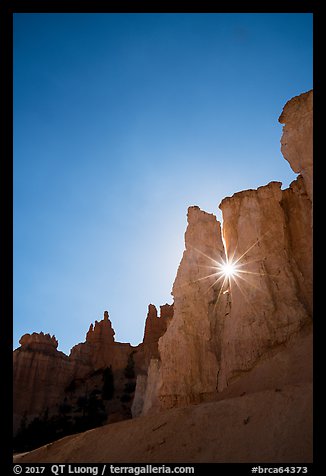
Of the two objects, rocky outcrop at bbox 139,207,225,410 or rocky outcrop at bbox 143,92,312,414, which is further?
rocky outcrop at bbox 139,207,225,410

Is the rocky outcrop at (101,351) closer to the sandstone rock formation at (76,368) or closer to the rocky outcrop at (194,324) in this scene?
the sandstone rock formation at (76,368)

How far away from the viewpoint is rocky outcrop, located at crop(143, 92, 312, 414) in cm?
1473

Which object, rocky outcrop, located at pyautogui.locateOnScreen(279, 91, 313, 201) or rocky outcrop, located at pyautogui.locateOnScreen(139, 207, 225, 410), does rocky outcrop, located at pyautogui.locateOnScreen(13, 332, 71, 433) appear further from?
rocky outcrop, located at pyautogui.locateOnScreen(279, 91, 313, 201)

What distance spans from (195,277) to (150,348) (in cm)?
5672

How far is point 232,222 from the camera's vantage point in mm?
19125

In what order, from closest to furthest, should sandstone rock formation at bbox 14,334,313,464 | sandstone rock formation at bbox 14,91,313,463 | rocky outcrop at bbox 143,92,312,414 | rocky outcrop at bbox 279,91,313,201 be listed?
sandstone rock formation at bbox 14,334,313,464 < sandstone rock formation at bbox 14,91,313,463 < rocky outcrop at bbox 279,91,313,201 < rocky outcrop at bbox 143,92,312,414

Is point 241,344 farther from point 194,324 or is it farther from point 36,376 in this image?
point 36,376

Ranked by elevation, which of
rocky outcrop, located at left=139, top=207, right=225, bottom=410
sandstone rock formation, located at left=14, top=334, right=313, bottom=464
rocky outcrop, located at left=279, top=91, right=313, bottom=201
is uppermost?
rocky outcrop, located at left=279, top=91, right=313, bottom=201

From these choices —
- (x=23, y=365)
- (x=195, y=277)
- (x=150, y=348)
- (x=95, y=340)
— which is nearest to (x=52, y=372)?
(x=23, y=365)

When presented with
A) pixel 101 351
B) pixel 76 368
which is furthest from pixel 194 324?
pixel 101 351

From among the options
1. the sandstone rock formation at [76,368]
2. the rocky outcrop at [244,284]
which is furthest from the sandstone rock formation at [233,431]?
the sandstone rock formation at [76,368]

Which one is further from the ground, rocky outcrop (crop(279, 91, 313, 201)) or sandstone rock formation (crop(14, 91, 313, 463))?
rocky outcrop (crop(279, 91, 313, 201))

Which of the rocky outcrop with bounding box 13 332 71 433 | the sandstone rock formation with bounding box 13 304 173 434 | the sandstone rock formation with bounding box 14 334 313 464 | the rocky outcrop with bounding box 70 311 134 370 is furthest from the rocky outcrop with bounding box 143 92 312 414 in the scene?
the rocky outcrop with bounding box 70 311 134 370
